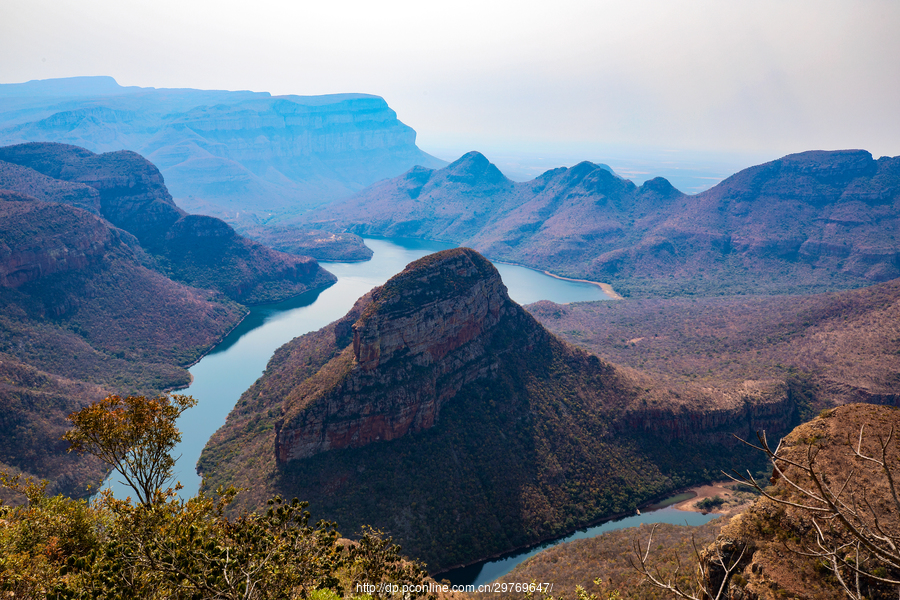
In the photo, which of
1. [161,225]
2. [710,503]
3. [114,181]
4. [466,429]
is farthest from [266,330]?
[710,503]

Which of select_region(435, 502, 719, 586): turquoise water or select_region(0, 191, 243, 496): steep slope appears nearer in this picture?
select_region(435, 502, 719, 586): turquoise water

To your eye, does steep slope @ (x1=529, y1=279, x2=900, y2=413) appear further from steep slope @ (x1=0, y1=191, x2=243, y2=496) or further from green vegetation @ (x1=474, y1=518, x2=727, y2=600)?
steep slope @ (x1=0, y1=191, x2=243, y2=496)

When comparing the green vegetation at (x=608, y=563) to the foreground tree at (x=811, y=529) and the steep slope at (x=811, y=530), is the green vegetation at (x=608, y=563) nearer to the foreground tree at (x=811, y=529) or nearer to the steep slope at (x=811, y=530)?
the foreground tree at (x=811, y=529)

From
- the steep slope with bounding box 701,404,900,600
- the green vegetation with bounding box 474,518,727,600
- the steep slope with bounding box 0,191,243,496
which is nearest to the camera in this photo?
the steep slope with bounding box 701,404,900,600

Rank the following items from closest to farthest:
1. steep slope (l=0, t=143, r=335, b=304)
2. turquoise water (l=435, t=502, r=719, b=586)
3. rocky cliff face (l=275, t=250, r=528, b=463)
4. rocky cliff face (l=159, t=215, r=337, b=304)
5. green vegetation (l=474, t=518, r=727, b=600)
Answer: green vegetation (l=474, t=518, r=727, b=600) → turquoise water (l=435, t=502, r=719, b=586) → rocky cliff face (l=275, t=250, r=528, b=463) → rocky cliff face (l=159, t=215, r=337, b=304) → steep slope (l=0, t=143, r=335, b=304)

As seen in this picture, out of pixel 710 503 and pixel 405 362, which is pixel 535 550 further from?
pixel 405 362

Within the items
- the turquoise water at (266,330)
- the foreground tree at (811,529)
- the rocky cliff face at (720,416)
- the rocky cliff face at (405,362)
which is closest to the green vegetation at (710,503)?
the rocky cliff face at (720,416)

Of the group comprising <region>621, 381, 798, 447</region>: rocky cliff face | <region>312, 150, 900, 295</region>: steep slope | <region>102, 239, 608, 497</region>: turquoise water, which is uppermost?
<region>312, 150, 900, 295</region>: steep slope

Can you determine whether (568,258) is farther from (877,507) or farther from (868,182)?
(877,507)

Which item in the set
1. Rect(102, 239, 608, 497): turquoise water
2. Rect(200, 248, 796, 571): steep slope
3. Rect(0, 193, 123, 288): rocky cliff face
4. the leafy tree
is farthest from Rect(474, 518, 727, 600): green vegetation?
Rect(0, 193, 123, 288): rocky cliff face
